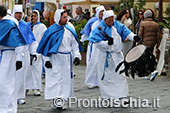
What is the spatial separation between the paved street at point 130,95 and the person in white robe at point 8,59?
44.3 inches

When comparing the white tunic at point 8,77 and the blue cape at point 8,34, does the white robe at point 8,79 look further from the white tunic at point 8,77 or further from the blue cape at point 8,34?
the blue cape at point 8,34

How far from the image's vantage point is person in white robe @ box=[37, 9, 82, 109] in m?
9.26

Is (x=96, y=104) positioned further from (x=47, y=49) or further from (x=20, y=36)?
(x=20, y=36)

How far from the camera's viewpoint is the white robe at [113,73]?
31.3ft

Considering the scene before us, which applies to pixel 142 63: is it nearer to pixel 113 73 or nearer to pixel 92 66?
pixel 113 73

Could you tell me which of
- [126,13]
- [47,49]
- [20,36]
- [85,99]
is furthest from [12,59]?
[126,13]

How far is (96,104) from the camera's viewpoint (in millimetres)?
9758

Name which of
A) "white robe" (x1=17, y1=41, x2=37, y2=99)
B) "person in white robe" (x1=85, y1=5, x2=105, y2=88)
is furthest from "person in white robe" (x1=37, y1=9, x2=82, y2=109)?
"person in white robe" (x1=85, y1=5, x2=105, y2=88)

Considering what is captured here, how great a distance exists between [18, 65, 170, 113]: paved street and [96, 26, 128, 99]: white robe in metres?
0.43

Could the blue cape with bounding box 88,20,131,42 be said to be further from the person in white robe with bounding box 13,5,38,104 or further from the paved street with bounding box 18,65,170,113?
the person in white robe with bounding box 13,5,38,104

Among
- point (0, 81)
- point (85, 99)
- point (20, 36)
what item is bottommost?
point (85, 99)

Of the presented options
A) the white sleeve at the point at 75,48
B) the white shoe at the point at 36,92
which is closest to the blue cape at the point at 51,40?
the white sleeve at the point at 75,48

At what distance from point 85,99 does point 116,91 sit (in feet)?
3.76

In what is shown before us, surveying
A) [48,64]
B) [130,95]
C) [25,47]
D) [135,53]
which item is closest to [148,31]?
[130,95]
